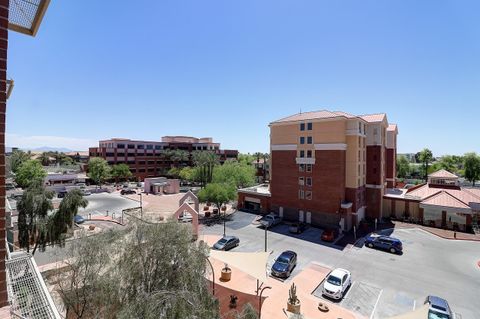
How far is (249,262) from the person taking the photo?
61.1ft

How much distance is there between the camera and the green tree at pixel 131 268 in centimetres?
1030

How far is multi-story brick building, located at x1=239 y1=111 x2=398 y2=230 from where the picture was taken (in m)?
35.2

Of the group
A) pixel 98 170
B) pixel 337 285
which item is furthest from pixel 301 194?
pixel 98 170

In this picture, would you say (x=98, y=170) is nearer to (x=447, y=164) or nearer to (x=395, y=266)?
(x=395, y=266)

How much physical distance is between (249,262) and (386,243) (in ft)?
63.0

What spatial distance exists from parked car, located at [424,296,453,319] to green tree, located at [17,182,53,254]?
3020 centimetres

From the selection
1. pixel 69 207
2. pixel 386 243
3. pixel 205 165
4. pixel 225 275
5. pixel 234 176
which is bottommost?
pixel 225 275

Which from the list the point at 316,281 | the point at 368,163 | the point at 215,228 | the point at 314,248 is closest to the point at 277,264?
the point at 316,281

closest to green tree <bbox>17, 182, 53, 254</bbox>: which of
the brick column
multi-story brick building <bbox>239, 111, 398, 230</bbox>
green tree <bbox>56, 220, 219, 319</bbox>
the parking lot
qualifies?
green tree <bbox>56, 220, 219, 319</bbox>

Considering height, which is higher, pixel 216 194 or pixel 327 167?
pixel 327 167

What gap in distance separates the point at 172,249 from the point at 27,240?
19.2 metres

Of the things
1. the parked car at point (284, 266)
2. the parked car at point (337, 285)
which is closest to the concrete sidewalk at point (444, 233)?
the parked car at point (337, 285)

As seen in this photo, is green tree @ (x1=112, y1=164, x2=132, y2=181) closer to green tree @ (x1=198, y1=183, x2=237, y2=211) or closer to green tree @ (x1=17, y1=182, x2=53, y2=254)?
green tree @ (x1=198, y1=183, x2=237, y2=211)

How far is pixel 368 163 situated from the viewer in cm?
4003
